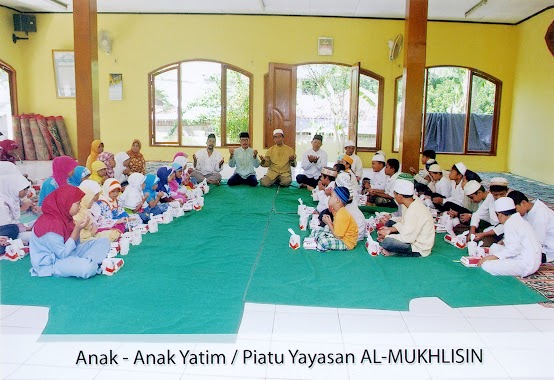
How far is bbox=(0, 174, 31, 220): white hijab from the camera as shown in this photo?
205 inches

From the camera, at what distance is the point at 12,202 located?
5.25 metres

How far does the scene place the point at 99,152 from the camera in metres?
7.48

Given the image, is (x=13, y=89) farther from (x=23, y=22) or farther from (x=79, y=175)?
(x=79, y=175)

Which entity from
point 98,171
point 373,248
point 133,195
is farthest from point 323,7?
point 373,248

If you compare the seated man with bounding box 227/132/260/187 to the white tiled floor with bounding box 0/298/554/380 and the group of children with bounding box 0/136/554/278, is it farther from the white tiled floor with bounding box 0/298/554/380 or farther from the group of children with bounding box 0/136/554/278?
the white tiled floor with bounding box 0/298/554/380

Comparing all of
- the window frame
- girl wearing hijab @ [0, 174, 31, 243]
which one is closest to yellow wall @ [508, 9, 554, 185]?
girl wearing hijab @ [0, 174, 31, 243]

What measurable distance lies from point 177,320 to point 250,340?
550 millimetres

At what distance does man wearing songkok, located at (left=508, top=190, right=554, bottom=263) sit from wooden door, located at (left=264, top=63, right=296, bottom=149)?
7084 millimetres

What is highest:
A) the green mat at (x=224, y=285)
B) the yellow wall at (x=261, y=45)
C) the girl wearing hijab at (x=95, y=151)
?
the yellow wall at (x=261, y=45)

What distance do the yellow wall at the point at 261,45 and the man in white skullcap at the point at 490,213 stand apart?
21.5 ft

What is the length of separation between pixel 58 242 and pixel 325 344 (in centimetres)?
241

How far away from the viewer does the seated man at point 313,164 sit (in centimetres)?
853

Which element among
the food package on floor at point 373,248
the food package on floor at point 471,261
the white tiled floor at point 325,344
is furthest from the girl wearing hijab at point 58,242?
the food package on floor at point 471,261

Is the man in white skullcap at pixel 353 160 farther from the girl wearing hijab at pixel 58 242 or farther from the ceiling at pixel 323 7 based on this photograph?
the girl wearing hijab at pixel 58 242
